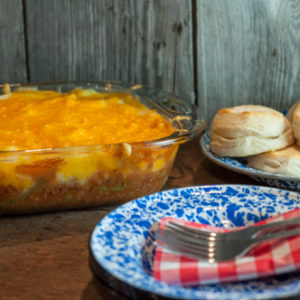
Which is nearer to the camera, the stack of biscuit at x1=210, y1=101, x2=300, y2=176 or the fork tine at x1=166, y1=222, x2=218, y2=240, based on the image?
the fork tine at x1=166, y1=222, x2=218, y2=240

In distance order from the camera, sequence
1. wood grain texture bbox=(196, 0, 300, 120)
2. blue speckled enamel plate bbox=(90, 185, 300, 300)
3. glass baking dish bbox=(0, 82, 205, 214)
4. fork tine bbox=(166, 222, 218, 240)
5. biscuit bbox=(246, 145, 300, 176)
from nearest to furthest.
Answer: blue speckled enamel plate bbox=(90, 185, 300, 300) → fork tine bbox=(166, 222, 218, 240) → glass baking dish bbox=(0, 82, 205, 214) → biscuit bbox=(246, 145, 300, 176) → wood grain texture bbox=(196, 0, 300, 120)

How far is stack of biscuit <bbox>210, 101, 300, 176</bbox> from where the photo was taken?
95cm

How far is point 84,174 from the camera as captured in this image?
0.86m

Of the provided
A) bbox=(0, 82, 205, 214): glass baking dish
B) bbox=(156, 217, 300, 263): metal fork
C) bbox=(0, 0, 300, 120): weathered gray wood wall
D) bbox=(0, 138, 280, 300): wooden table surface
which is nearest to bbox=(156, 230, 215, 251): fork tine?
bbox=(156, 217, 300, 263): metal fork

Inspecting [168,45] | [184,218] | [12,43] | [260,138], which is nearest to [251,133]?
[260,138]

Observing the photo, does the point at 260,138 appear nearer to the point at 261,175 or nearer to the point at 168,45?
the point at 261,175

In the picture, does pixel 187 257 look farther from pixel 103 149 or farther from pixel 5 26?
pixel 5 26

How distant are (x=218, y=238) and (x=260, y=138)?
39 cm

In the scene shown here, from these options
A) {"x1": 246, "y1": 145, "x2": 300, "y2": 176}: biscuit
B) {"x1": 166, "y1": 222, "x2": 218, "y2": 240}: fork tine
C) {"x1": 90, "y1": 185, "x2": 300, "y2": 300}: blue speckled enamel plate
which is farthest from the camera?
{"x1": 246, "y1": 145, "x2": 300, "y2": 176}: biscuit

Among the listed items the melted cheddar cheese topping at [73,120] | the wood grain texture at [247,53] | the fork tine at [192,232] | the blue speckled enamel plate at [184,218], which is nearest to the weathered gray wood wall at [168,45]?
the wood grain texture at [247,53]

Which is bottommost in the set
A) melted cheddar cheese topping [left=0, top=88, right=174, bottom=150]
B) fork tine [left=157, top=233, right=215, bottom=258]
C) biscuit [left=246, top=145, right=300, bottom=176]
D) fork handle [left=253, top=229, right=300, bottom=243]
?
biscuit [left=246, top=145, right=300, bottom=176]

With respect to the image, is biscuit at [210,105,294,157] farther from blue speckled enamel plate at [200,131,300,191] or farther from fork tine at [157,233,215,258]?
→ fork tine at [157,233,215,258]

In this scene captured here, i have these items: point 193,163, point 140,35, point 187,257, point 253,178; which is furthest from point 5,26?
point 187,257

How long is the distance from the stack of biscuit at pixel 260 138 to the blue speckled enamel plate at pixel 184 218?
0.22 m
